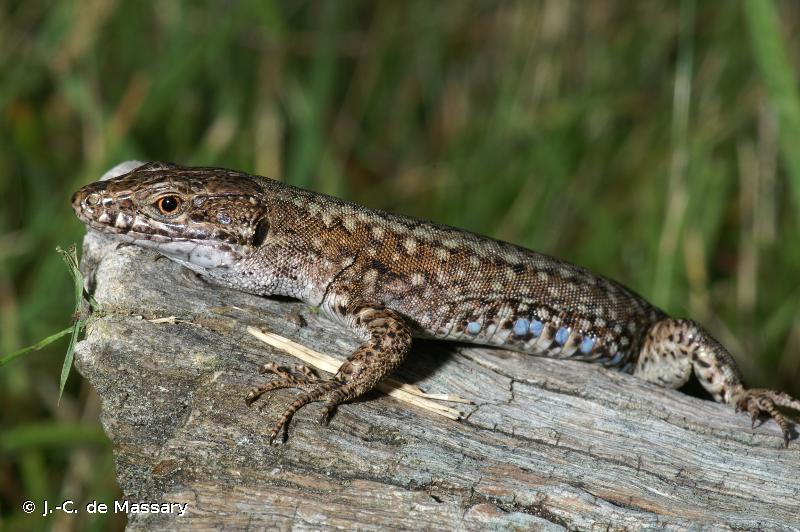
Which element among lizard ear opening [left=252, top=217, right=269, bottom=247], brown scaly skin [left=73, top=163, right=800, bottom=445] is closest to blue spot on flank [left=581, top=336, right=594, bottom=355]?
brown scaly skin [left=73, top=163, right=800, bottom=445]

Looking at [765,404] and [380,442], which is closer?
[380,442]

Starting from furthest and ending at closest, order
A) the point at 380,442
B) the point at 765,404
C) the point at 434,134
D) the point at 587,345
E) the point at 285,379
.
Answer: the point at 434,134 → the point at 587,345 → the point at 765,404 → the point at 285,379 → the point at 380,442

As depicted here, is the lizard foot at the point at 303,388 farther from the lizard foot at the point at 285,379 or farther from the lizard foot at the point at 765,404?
the lizard foot at the point at 765,404

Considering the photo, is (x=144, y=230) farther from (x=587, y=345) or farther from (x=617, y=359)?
(x=617, y=359)

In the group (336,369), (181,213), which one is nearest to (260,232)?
(181,213)

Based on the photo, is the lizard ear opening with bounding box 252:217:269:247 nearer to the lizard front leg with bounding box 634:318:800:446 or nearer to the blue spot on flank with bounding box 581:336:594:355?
the blue spot on flank with bounding box 581:336:594:355

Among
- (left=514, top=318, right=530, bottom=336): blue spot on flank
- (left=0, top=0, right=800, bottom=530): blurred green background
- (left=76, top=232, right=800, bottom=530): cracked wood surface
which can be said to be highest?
(left=0, top=0, right=800, bottom=530): blurred green background
